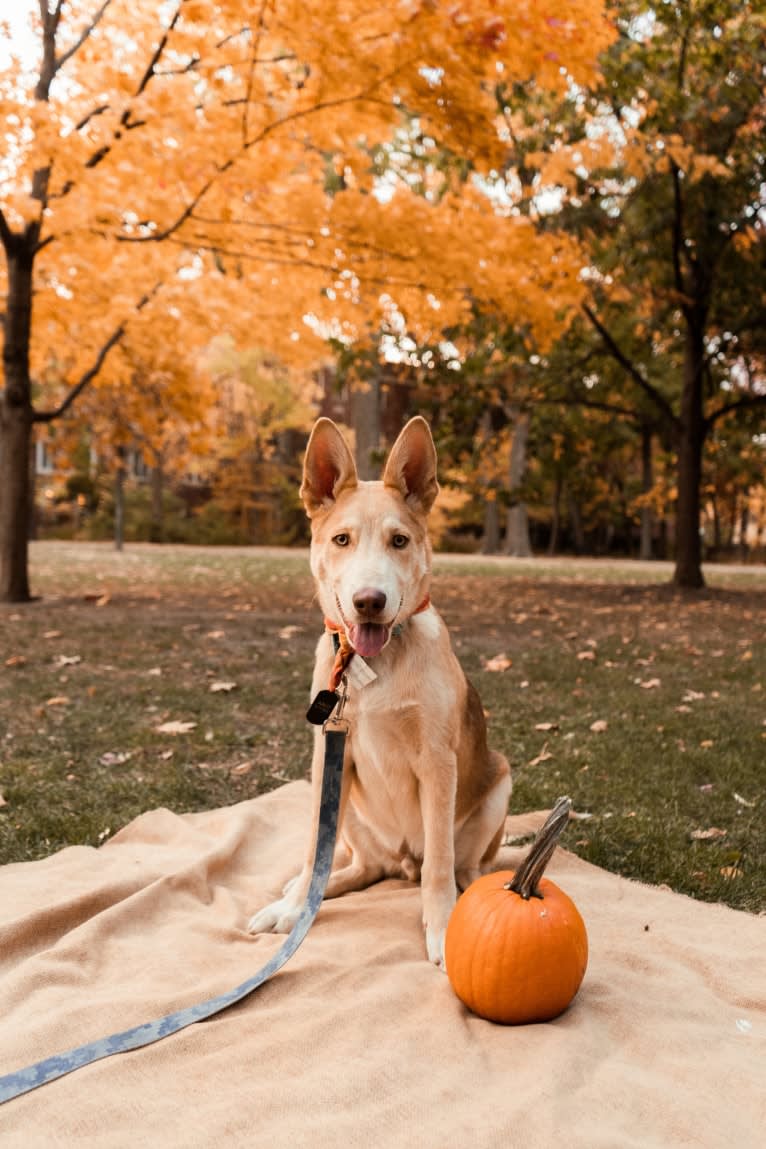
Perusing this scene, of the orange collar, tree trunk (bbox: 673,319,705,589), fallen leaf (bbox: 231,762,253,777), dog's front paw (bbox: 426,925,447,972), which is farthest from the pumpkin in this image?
tree trunk (bbox: 673,319,705,589)

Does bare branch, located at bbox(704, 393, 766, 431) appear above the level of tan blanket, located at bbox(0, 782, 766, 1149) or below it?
above

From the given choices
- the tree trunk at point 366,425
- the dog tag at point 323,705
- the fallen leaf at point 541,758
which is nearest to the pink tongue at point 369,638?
the dog tag at point 323,705

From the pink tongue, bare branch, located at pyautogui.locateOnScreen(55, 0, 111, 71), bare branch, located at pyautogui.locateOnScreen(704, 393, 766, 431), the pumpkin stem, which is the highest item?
bare branch, located at pyautogui.locateOnScreen(55, 0, 111, 71)

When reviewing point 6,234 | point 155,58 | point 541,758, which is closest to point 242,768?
point 541,758

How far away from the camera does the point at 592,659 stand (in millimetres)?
7980

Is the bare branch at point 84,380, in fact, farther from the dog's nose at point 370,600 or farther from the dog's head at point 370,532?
the dog's nose at point 370,600

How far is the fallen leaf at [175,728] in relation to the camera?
17.6ft

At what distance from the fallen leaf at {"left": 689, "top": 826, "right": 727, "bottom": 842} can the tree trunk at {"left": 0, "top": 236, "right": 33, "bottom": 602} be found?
9140mm

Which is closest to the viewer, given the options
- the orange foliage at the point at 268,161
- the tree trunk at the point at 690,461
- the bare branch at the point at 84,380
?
the orange foliage at the point at 268,161

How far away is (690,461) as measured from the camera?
1487 cm

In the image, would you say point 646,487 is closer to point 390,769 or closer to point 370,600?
point 390,769

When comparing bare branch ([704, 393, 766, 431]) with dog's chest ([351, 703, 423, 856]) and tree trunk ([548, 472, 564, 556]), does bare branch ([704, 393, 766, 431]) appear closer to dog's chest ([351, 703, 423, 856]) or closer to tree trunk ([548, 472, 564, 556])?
dog's chest ([351, 703, 423, 856])

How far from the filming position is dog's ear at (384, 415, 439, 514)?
2791 millimetres

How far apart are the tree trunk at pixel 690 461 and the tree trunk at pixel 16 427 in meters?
10.2
